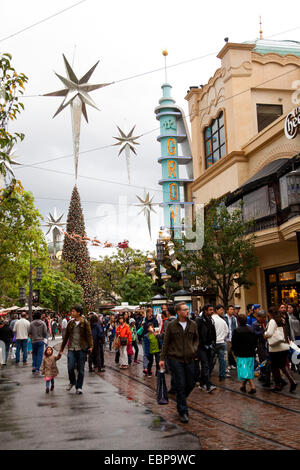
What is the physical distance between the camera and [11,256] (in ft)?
86.2

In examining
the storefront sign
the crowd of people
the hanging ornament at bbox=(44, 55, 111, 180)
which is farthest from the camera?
the storefront sign

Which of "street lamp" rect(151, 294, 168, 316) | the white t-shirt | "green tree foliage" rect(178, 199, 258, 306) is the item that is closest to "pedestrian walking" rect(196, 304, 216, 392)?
the white t-shirt

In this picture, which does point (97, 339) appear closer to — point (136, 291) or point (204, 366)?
point (204, 366)

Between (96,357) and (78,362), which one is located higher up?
(78,362)

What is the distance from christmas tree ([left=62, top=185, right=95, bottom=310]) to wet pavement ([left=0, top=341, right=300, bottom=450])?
5564cm

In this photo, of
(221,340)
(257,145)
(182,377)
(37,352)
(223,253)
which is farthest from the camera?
(257,145)

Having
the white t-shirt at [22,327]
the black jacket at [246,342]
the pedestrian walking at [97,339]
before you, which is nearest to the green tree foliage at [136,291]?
the white t-shirt at [22,327]

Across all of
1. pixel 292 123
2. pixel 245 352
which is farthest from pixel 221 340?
pixel 292 123

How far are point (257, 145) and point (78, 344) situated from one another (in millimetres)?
19205

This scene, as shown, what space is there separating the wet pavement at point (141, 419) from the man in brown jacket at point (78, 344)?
0.43 meters

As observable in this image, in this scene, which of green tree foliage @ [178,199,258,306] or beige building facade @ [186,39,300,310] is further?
beige building facade @ [186,39,300,310]

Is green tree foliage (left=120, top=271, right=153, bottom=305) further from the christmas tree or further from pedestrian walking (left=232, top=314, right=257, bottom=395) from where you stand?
pedestrian walking (left=232, top=314, right=257, bottom=395)

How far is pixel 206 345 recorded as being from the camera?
10.6 meters

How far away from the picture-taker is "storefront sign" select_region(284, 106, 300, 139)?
20.6 m
